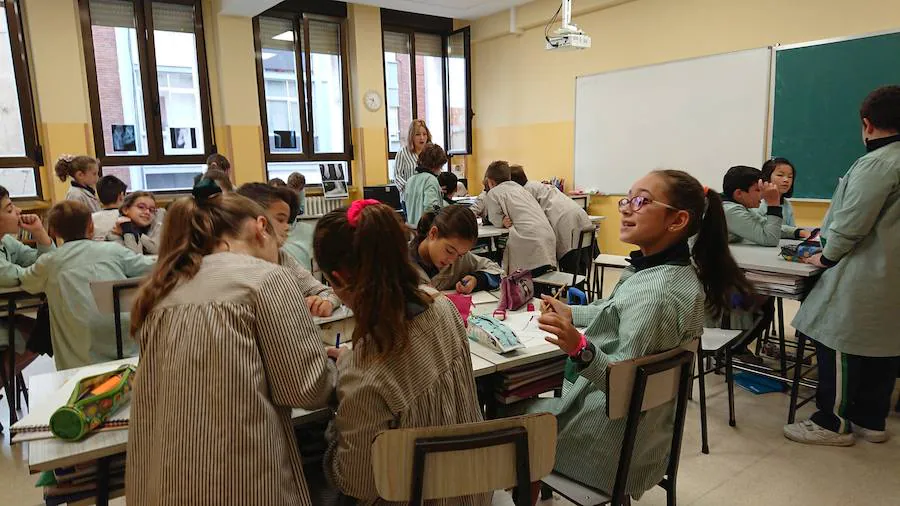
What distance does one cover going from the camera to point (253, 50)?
21.3 feet

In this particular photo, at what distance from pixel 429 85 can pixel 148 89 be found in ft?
12.2

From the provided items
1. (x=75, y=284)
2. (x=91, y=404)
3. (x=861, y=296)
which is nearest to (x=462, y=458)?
(x=91, y=404)

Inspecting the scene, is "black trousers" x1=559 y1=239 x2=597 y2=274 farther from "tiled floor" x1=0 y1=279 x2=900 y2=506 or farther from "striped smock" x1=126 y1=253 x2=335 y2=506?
"striped smock" x1=126 y1=253 x2=335 y2=506

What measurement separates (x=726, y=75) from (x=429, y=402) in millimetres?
5517

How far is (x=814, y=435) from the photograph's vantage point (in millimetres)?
2613

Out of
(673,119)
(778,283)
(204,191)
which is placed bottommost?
(778,283)

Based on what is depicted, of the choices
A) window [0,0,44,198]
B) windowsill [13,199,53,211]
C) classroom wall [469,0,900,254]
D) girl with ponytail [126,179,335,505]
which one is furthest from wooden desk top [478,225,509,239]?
window [0,0,44,198]

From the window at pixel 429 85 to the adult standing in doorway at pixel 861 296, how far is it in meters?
5.98

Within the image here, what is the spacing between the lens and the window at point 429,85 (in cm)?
780

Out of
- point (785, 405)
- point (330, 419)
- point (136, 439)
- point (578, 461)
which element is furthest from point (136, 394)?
point (785, 405)

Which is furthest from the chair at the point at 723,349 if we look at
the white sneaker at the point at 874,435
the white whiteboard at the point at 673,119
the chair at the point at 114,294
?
the white whiteboard at the point at 673,119

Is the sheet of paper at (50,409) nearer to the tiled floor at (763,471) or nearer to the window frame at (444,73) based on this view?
the tiled floor at (763,471)

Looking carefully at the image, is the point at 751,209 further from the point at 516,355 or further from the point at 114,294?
the point at 114,294

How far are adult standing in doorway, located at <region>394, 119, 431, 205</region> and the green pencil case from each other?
3634mm
